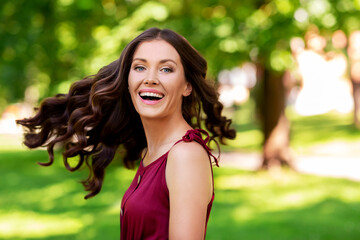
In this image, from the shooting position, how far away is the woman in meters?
2.09

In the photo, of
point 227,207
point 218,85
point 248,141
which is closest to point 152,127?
point 218,85

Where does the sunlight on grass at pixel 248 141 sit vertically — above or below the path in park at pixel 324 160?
above

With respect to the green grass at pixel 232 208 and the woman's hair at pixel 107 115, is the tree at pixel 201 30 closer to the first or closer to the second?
the green grass at pixel 232 208

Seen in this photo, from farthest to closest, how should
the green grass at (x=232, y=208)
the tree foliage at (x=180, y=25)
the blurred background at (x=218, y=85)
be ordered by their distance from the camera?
the tree foliage at (x=180, y=25) → the blurred background at (x=218, y=85) → the green grass at (x=232, y=208)

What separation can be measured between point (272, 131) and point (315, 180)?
164 cm

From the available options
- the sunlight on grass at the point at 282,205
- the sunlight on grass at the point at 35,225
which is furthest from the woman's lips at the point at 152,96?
the sunlight on grass at the point at 35,225

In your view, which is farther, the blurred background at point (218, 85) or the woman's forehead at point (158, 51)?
the blurred background at point (218, 85)

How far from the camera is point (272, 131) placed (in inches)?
544

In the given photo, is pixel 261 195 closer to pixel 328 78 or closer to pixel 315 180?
pixel 315 180

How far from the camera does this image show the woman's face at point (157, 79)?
236 cm

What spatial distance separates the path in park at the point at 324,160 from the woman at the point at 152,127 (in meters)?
11.6

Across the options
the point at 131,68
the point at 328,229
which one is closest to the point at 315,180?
the point at 328,229

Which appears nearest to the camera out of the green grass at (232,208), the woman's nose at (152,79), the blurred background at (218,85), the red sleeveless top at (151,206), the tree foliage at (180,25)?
the red sleeveless top at (151,206)

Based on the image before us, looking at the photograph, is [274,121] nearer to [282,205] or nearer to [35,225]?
[282,205]
